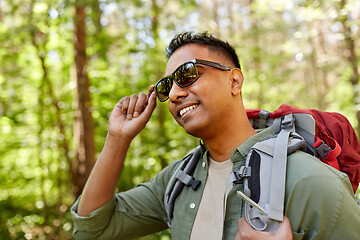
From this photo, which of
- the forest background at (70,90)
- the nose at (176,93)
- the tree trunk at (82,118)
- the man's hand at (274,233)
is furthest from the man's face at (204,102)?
the tree trunk at (82,118)

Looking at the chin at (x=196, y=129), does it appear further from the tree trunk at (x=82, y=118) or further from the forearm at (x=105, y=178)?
the tree trunk at (x=82, y=118)

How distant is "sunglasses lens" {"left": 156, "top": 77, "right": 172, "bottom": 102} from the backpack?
0.45 m

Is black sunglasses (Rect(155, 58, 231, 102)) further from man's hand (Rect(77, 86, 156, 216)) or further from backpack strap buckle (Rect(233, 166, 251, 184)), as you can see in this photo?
backpack strap buckle (Rect(233, 166, 251, 184))

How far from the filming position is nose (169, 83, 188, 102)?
180 cm

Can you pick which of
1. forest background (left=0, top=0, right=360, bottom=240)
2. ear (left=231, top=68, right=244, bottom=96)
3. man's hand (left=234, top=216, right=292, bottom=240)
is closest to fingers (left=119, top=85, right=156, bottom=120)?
ear (left=231, top=68, right=244, bottom=96)

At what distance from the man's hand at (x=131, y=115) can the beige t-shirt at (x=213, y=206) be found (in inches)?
22.7

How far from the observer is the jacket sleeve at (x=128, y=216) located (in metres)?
2.00

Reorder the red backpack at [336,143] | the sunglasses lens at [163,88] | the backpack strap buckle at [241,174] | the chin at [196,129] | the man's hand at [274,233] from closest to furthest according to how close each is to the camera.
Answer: the man's hand at [274,233] → the backpack strap buckle at [241,174] → the red backpack at [336,143] → the chin at [196,129] → the sunglasses lens at [163,88]

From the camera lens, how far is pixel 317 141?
61.7 inches

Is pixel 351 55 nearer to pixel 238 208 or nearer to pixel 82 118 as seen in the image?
pixel 82 118

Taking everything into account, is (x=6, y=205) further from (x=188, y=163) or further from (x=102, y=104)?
(x=188, y=163)

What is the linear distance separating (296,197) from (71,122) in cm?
601

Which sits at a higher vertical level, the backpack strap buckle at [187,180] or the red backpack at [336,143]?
the red backpack at [336,143]

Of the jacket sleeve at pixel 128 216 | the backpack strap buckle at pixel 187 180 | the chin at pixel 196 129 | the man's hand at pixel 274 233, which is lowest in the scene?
the jacket sleeve at pixel 128 216
